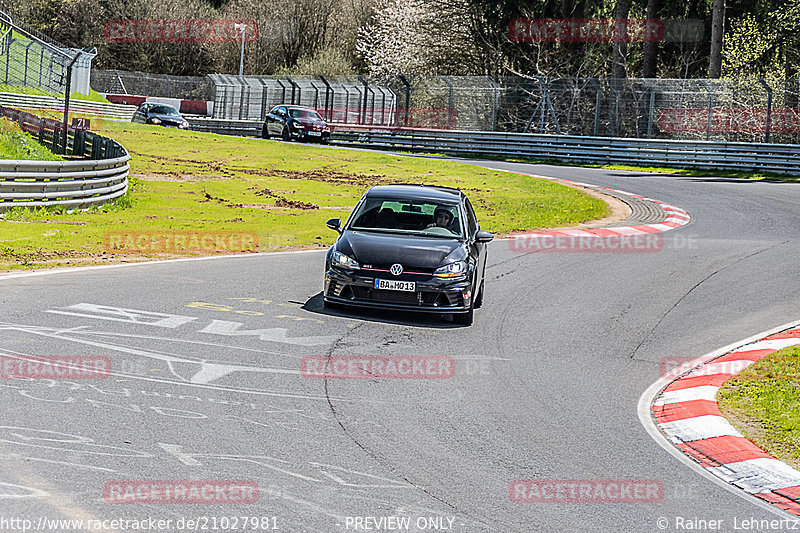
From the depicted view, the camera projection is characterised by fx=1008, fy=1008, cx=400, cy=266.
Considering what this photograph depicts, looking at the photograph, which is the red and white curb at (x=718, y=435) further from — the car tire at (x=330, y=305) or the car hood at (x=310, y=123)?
the car hood at (x=310, y=123)

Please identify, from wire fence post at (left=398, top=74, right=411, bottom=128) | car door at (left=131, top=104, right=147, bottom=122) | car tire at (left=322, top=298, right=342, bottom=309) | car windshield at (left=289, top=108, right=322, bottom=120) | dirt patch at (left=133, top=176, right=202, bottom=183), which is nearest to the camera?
Result: car tire at (left=322, top=298, right=342, bottom=309)

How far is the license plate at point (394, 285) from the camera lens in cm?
1145

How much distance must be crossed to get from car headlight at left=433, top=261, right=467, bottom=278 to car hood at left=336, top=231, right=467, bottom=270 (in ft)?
0.22

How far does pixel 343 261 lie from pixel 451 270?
1.25m

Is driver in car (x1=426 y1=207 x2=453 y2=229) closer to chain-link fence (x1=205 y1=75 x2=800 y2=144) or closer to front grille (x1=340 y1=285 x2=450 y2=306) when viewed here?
front grille (x1=340 y1=285 x2=450 y2=306)

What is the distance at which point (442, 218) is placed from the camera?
1268cm

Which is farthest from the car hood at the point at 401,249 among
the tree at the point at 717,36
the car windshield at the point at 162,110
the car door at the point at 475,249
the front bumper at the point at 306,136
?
the car windshield at the point at 162,110

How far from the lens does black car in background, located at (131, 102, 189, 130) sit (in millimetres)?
52125

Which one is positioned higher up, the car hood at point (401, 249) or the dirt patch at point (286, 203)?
the dirt patch at point (286, 203)

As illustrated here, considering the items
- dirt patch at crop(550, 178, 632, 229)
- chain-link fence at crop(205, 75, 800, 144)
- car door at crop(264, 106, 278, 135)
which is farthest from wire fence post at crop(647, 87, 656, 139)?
car door at crop(264, 106, 278, 135)

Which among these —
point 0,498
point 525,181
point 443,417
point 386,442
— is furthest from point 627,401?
point 525,181

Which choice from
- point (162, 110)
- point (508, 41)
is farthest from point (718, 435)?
point (162, 110)

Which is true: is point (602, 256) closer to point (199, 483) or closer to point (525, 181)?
point (199, 483)

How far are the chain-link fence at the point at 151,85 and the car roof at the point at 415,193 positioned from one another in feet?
199
